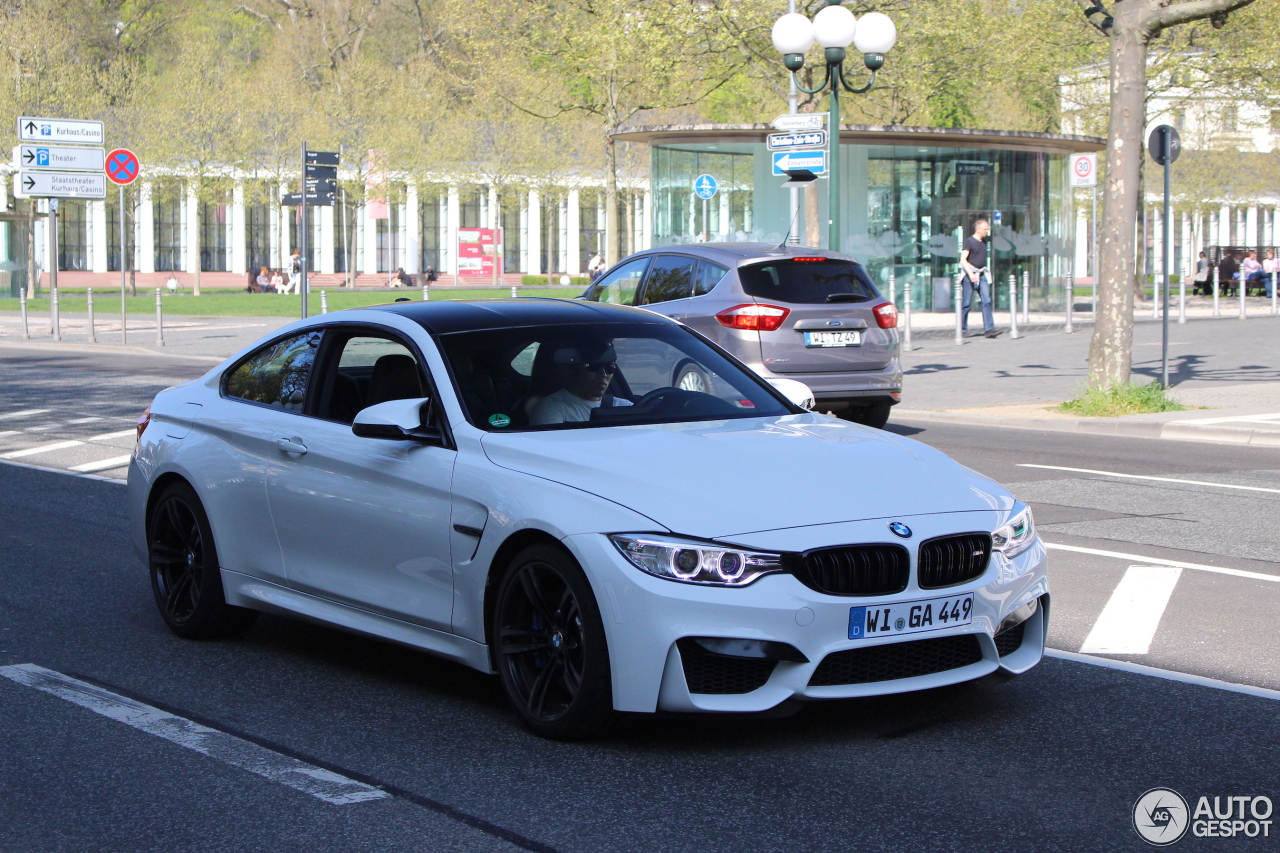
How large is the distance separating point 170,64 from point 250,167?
2411cm

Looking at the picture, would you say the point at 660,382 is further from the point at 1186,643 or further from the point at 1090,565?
the point at 1090,565

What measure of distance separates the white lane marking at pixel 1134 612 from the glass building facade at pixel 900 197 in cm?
2490

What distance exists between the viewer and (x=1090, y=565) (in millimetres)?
8219

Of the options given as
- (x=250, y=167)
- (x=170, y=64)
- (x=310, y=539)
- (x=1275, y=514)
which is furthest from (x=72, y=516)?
(x=170, y=64)

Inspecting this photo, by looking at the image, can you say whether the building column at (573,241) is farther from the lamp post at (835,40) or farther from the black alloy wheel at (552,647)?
the black alloy wheel at (552,647)

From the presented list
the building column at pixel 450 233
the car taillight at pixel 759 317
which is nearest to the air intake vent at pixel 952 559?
the car taillight at pixel 759 317

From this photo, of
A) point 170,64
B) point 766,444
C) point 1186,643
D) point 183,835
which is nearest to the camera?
point 183,835

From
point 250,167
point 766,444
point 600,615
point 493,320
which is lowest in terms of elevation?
point 600,615

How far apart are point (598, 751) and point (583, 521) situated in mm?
738

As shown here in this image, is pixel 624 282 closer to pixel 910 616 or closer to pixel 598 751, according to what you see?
pixel 598 751

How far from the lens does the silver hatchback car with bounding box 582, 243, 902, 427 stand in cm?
1371

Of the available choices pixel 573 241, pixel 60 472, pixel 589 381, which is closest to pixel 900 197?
pixel 60 472

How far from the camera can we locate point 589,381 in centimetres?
589

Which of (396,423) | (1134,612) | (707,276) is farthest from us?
(707,276)
